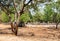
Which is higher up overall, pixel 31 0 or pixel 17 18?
pixel 31 0

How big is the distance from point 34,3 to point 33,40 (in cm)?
686

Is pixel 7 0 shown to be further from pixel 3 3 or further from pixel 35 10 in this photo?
pixel 35 10

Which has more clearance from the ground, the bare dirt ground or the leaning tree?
the leaning tree

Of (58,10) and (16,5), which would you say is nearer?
(16,5)

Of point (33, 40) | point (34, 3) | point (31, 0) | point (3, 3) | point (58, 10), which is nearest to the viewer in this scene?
point (33, 40)

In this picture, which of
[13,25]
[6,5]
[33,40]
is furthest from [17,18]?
[33,40]

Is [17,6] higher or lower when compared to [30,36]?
higher

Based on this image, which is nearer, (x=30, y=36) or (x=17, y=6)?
(x=30, y=36)

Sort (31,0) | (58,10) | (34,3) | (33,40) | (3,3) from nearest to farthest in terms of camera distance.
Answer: (33,40) < (31,0) < (34,3) < (3,3) < (58,10)

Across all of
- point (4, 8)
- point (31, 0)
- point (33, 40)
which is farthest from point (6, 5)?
point (33, 40)

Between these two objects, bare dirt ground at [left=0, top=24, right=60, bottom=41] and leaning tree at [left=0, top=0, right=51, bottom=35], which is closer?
bare dirt ground at [left=0, top=24, right=60, bottom=41]

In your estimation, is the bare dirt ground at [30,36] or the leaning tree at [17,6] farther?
the leaning tree at [17,6]

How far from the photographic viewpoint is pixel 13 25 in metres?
21.5

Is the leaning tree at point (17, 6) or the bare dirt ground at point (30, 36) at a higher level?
the leaning tree at point (17, 6)
